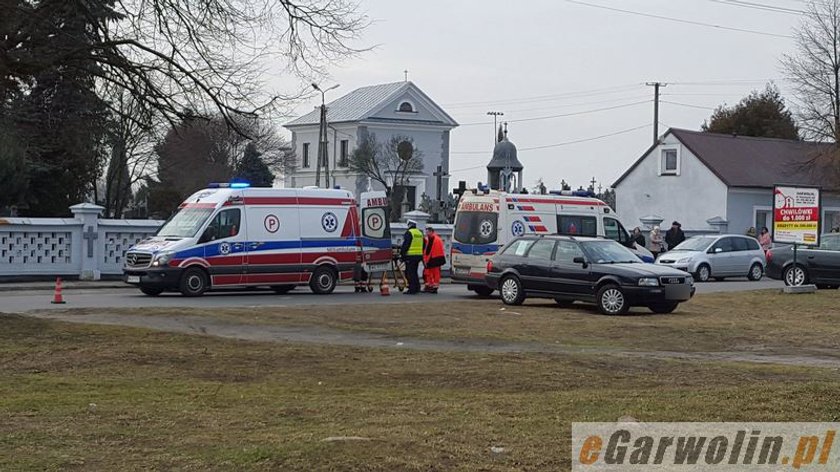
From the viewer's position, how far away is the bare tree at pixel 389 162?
7162 centimetres

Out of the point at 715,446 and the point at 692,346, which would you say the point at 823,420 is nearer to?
the point at 715,446

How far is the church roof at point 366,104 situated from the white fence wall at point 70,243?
4611cm

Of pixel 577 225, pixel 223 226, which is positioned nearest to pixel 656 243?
pixel 577 225

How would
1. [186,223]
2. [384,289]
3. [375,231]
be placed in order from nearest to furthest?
[186,223], [384,289], [375,231]

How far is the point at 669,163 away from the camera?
6500 cm

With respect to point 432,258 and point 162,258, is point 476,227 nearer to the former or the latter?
point 432,258

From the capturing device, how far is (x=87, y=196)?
167 ft

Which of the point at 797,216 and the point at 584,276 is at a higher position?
the point at 797,216

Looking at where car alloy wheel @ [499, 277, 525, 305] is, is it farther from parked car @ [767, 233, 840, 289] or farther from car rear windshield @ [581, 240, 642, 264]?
parked car @ [767, 233, 840, 289]

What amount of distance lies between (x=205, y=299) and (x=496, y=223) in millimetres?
7210

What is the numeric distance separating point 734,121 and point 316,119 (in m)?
29.1

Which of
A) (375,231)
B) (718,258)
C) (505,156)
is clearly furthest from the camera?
(505,156)

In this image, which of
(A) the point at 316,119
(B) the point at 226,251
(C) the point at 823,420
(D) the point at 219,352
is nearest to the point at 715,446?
(C) the point at 823,420

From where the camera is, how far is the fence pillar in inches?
1196
